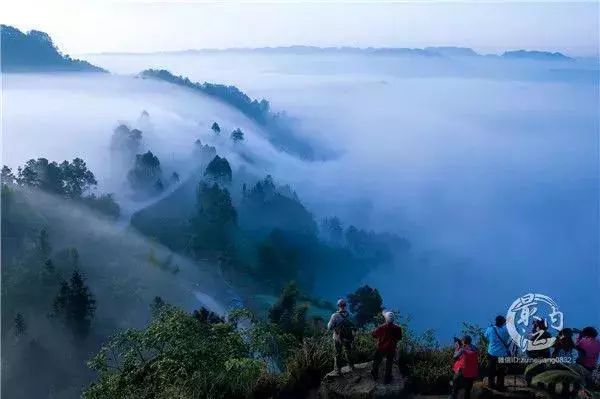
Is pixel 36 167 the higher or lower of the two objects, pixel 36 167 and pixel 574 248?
the higher

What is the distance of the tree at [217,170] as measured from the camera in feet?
139

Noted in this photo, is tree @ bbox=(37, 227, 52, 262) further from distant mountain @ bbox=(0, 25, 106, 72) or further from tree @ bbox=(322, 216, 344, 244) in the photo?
tree @ bbox=(322, 216, 344, 244)

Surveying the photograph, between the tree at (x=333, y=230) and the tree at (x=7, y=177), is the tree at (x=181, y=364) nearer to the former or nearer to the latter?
the tree at (x=7, y=177)

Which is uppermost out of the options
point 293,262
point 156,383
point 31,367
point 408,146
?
point 408,146

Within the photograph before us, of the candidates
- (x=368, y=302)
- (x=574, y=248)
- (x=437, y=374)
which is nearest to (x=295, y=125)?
(x=574, y=248)

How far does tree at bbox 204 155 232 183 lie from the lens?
42438 millimetres

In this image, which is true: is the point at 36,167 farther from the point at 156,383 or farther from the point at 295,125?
the point at 295,125

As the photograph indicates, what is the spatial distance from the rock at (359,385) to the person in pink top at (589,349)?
2003 millimetres

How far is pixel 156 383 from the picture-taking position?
642 cm

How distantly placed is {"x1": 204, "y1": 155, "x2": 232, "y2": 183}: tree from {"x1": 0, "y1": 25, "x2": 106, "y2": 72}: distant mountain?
1996 cm

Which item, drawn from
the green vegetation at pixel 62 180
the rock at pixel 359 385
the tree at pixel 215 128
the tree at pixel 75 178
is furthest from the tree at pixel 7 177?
the rock at pixel 359 385

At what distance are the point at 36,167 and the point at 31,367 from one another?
38.8 feet

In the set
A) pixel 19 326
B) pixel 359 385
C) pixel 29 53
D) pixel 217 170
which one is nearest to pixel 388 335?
pixel 359 385

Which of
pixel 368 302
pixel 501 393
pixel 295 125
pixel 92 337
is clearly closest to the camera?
pixel 501 393
